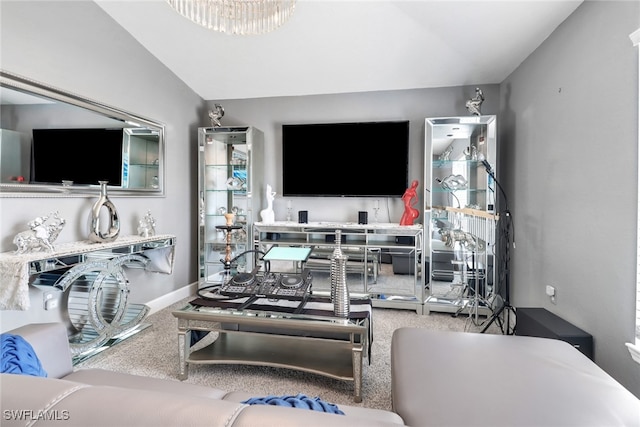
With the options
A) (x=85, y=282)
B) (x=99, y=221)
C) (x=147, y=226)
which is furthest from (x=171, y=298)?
(x=99, y=221)

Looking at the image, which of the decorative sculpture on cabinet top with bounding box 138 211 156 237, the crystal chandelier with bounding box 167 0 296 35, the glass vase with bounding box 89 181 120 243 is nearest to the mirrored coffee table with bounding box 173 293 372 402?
the glass vase with bounding box 89 181 120 243

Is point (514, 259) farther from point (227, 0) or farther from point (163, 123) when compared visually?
point (163, 123)

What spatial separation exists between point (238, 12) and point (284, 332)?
77.6 inches

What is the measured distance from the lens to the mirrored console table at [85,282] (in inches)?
68.7

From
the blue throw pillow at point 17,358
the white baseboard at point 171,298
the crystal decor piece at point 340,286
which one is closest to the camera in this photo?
the blue throw pillow at point 17,358

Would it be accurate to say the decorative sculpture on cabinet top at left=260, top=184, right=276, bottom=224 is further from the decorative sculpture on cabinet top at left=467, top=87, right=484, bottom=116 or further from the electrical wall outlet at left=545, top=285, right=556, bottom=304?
the electrical wall outlet at left=545, top=285, right=556, bottom=304

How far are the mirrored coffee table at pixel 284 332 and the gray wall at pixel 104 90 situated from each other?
1336 mm

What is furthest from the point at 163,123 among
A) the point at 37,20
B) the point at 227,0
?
the point at 227,0

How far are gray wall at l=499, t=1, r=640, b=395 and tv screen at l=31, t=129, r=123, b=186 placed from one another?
372 centimetres

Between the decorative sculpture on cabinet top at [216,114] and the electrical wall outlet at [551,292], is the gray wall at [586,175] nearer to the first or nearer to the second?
the electrical wall outlet at [551,292]

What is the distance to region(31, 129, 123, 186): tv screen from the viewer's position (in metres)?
2.18

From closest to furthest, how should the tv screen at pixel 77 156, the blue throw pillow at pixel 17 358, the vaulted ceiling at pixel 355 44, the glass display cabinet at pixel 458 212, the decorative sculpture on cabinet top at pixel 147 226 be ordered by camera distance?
the blue throw pillow at pixel 17 358 < the tv screen at pixel 77 156 < the vaulted ceiling at pixel 355 44 < the decorative sculpture on cabinet top at pixel 147 226 < the glass display cabinet at pixel 458 212

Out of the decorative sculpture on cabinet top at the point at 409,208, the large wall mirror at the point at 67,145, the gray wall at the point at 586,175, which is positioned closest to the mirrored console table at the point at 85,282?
the large wall mirror at the point at 67,145

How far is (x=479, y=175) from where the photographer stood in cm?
317
